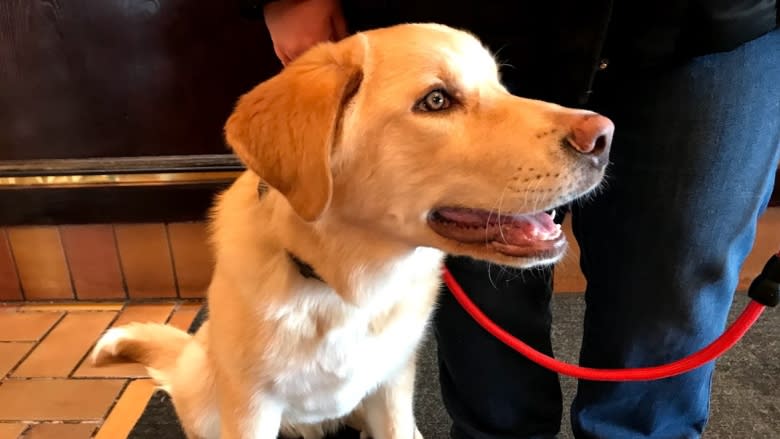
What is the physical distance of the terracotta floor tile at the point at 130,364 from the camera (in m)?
1.89

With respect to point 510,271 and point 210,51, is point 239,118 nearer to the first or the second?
point 510,271

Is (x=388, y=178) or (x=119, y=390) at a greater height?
(x=388, y=178)

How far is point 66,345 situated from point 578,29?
68.0 inches

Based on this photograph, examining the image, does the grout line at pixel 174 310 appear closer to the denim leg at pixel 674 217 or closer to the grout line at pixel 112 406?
the grout line at pixel 112 406

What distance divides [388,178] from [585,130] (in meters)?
0.27

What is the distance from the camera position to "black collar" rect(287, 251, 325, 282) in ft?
3.52

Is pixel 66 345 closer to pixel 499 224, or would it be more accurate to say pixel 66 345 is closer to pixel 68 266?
pixel 68 266

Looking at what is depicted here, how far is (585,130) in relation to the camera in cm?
86

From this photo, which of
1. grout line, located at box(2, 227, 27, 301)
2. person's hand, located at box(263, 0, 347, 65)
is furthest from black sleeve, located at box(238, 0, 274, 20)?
grout line, located at box(2, 227, 27, 301)

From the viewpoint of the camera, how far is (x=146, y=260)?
2.20 meters

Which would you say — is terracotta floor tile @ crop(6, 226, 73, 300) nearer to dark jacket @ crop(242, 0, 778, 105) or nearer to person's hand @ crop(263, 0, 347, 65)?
person's hand @ crop(263, 0, 347, 65)

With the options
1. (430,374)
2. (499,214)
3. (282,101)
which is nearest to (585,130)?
(499,214)

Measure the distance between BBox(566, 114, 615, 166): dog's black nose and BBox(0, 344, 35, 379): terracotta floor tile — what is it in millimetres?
1740

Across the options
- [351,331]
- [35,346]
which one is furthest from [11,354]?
[351,331]
